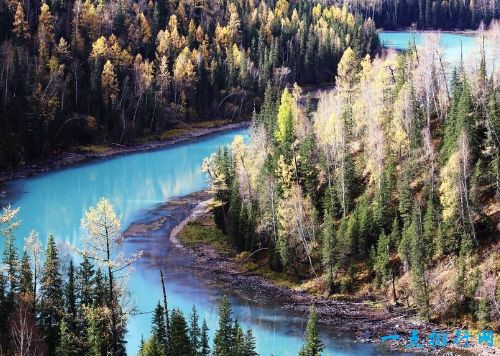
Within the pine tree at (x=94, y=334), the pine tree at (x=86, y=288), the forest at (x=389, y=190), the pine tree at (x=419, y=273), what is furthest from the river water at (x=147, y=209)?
the pine tree at (x=94, y=334)

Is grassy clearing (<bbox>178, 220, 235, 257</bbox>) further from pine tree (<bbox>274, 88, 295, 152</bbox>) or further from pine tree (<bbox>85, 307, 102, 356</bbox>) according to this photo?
pine tree (<bbox>85, 307, 102, 356</bbox>)

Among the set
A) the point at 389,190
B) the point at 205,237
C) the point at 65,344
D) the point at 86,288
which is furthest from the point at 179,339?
the point at 205,237

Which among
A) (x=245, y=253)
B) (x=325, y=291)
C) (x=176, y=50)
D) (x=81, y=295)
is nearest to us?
(x=81, y=295)

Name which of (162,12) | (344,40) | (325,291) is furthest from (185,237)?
(344,40)

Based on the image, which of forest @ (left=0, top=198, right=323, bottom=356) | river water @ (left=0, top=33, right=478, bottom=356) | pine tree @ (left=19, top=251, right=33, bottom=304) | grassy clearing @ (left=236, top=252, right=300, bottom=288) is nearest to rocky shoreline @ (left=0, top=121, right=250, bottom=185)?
river water @ (left=0, top=33, right=478, bottom=356)

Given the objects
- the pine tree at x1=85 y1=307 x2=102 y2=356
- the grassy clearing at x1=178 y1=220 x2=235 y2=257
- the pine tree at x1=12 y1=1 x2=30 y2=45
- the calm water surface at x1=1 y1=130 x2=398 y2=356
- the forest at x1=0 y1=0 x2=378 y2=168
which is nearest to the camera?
the pine tree at x1=85 y1=307 x2=102 y2=356

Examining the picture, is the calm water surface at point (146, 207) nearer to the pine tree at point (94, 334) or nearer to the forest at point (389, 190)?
the forest at point (389, 190)

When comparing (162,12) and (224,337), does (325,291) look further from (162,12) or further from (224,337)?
(162,12)
